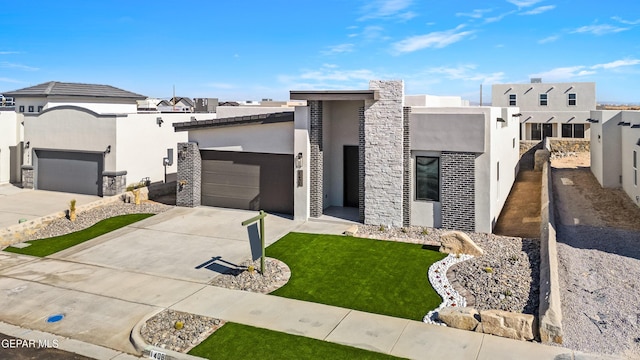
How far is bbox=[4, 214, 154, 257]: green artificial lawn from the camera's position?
15070mm

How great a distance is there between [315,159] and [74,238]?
30.9 feet

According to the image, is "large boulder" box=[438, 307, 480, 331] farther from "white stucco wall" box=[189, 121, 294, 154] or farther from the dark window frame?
"white stucco wall" box=[189, 121, 294, 154]

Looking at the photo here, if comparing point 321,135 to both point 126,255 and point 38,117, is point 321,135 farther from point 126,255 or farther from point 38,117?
point 38,117

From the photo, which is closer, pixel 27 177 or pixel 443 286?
pixel 443 286

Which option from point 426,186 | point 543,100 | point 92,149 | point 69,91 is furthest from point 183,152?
point 543,100

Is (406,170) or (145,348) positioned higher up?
(406,170)

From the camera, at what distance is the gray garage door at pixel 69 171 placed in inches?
931

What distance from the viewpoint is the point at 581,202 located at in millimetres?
20484

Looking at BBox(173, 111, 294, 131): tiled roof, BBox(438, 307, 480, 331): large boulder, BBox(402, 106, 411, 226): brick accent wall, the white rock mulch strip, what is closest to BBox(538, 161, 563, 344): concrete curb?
BBox(438, 307, 480, 331): large boulder

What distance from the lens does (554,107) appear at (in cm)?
4597

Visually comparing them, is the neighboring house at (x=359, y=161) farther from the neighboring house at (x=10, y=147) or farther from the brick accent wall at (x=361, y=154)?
the neighboring house at (x=10, y=147)

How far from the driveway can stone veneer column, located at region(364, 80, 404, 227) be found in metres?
1.58

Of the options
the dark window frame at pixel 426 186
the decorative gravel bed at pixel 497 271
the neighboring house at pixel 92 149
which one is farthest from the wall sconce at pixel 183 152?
the dark window frame at pixel 426 186

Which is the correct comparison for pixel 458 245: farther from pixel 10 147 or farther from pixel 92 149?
pixel 10 147
